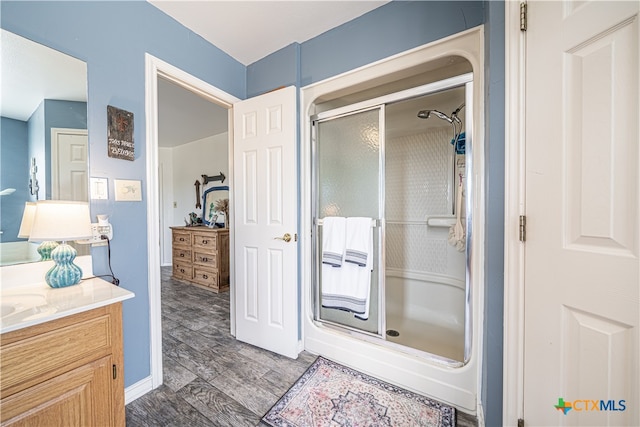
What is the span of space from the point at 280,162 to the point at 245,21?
3.33ft

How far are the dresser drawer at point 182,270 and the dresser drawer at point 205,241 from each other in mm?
408

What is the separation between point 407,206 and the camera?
2490 millimetres

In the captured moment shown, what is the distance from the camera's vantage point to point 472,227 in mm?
1308

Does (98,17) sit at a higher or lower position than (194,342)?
higher

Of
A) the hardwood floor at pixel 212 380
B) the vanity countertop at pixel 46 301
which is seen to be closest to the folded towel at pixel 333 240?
the hardwood floor at pixel 212 380

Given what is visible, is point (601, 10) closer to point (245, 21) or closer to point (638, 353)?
point (638, 353)

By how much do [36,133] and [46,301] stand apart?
84cm

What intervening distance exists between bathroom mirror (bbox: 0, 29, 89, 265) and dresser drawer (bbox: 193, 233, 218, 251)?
83.5 inches

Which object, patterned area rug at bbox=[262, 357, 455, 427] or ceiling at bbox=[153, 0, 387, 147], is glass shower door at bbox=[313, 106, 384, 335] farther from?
ceiling at bbox=[153, 0, 387, 147]

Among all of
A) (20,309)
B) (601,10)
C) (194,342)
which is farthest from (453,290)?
(20,309)

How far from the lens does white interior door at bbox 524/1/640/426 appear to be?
646mm

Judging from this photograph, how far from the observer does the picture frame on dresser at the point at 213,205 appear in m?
3.69

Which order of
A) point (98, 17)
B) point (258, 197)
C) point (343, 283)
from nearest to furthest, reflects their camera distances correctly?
point (98, 17) → point (343, 283) → point (258, 197)

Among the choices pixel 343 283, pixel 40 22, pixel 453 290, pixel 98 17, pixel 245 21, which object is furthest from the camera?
pixel 453 290
